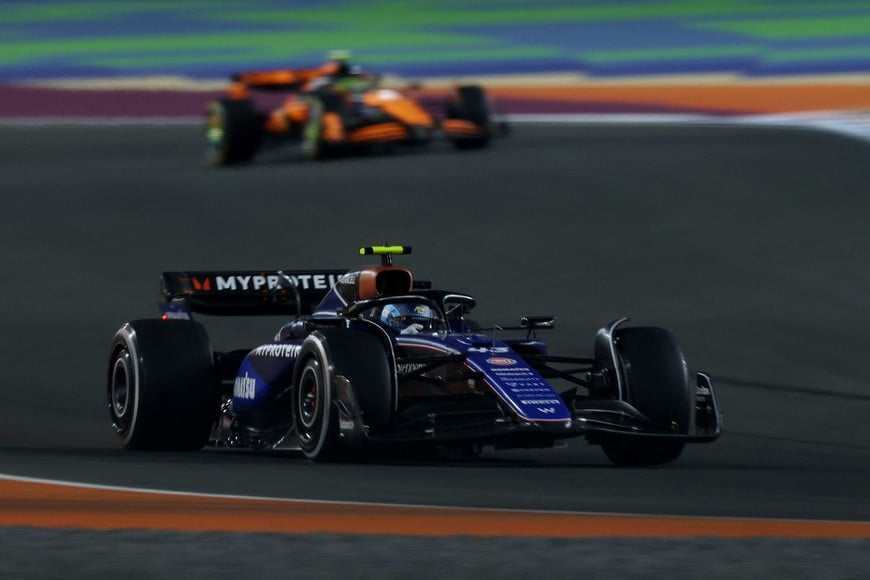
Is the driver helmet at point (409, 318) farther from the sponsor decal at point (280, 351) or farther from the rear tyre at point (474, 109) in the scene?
the rear tyre at point (474, 109)

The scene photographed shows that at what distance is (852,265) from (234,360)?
363 inches

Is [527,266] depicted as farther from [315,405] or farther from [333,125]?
[315,405]

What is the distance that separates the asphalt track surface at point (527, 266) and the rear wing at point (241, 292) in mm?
1086

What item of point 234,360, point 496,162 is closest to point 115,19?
point 496,162

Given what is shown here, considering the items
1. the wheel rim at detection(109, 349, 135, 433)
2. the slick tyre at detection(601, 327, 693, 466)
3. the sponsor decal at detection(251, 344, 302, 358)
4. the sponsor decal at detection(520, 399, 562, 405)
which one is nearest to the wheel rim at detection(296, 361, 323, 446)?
the sponsor decal at detection(251, 344, 302, 358)

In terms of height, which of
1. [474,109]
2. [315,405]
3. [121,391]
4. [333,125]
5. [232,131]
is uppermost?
[474,109]

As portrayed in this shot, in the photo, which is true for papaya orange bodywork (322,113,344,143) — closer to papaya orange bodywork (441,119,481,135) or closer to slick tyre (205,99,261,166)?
slick tyre (205,99,261,166)

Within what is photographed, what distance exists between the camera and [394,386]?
34.4 ft

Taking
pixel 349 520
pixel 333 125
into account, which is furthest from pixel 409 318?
pixel 333 125

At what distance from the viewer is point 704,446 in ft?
41.0

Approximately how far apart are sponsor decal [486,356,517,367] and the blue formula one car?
0.01m

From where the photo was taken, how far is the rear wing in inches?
508

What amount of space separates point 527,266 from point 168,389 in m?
8.53

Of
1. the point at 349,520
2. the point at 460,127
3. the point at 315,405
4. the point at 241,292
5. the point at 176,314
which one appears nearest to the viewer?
the point at 349,520
